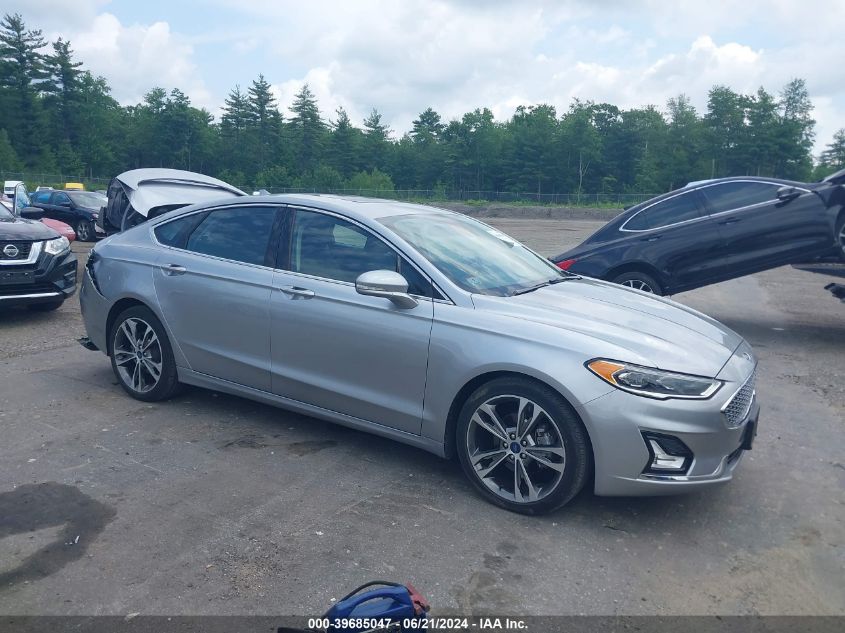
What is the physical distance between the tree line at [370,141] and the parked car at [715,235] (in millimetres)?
71428

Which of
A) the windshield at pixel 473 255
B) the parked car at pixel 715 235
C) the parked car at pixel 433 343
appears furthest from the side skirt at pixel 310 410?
the parked car at pixel 715 235

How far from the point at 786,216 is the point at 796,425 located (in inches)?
156

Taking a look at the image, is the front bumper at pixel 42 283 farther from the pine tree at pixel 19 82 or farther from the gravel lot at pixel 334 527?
the pine tree at pixel 19 82

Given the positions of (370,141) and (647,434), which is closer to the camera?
(647,434)

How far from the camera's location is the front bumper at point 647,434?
143 inches

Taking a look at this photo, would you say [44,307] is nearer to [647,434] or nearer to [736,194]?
[647,434]

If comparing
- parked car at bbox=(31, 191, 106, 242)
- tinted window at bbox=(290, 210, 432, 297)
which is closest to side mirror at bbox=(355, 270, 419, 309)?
tinted window at bbox=(290, 210, 432, 297)

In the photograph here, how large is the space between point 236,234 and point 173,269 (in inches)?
22.1

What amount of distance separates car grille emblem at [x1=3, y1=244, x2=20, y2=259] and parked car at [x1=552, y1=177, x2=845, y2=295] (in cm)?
647

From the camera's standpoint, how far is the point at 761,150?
70.9 m

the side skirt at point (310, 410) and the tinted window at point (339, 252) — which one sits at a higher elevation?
the tinted window at point (339, 252)

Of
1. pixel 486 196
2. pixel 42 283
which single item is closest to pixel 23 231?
pixel 42 283

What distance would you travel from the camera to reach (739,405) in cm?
394

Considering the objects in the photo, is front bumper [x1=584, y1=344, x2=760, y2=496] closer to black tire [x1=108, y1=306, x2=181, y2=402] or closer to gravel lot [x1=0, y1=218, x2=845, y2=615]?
gravel lot [x1=0, y1=218, x2=845, y2=615]
